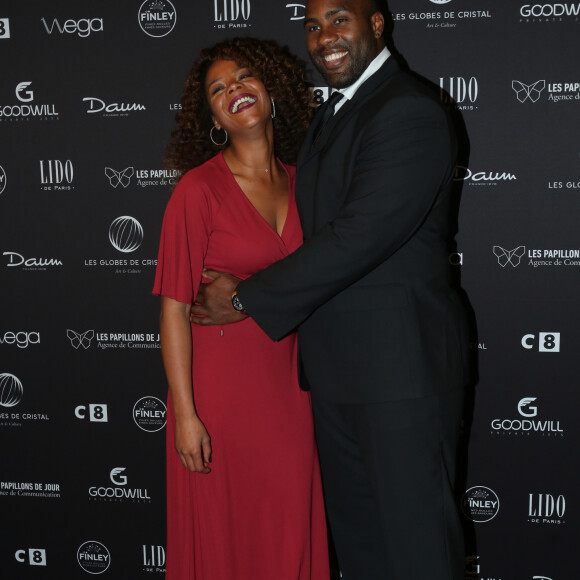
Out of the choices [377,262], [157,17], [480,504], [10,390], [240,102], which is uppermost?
[157,17]

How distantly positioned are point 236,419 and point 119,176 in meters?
1.34

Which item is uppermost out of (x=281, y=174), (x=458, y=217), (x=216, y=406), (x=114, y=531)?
(x=281, y=174)

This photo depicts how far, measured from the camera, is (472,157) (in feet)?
8.66

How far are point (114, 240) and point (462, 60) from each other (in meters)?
1.69

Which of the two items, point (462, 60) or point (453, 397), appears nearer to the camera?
point (453, 397)

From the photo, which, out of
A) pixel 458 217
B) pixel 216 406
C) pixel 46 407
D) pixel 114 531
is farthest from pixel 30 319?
pixel 458 217

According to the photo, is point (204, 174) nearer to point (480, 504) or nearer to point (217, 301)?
point (217, 301)

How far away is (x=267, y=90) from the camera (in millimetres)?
2172

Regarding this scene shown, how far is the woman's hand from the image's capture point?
1.97m

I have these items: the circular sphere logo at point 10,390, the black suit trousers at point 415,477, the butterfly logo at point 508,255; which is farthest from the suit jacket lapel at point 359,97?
the circular sphere logo at point 10,390

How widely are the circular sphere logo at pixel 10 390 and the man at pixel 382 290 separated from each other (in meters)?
1.65

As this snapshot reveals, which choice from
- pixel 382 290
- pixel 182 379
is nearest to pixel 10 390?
pixel 182 379

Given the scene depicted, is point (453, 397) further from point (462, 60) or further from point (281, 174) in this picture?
point (462, 60)

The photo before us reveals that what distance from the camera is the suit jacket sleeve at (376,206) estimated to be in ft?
5.20
